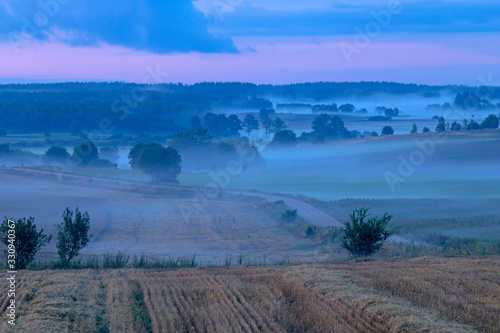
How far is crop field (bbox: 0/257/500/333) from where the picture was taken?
11289mm

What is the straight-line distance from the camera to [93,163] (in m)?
89.3

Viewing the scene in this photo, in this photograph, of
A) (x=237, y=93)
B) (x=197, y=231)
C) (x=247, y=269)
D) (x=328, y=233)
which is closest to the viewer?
(x=247, y=269)

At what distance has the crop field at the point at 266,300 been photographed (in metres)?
11.3

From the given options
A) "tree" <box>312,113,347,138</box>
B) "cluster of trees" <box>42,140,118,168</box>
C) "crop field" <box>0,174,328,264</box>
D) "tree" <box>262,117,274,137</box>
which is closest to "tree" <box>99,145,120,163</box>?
"cluster of trees" <box>42,140,118,168</box>

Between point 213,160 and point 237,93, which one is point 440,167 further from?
point 237,93

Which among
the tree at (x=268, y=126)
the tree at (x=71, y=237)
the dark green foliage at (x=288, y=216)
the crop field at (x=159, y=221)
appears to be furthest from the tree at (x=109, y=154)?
the tree at (x=71, y=237)

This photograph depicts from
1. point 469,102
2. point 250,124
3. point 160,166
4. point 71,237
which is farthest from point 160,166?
point 469,102

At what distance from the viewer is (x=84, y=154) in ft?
295

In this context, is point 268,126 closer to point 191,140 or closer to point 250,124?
point 250,124

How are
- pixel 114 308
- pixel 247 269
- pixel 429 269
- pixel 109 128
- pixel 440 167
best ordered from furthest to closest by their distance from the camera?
pixel 109 128, pixel 440 167, pixel 247 269, pixel 429 269, pixel 114 308

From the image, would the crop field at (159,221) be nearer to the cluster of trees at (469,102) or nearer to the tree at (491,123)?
the tree at (491,123)

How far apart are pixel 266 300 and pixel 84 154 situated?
8238 centimetres

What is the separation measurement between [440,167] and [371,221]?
55.2 meters

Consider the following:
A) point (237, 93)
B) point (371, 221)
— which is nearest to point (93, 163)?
point (371, 221)
